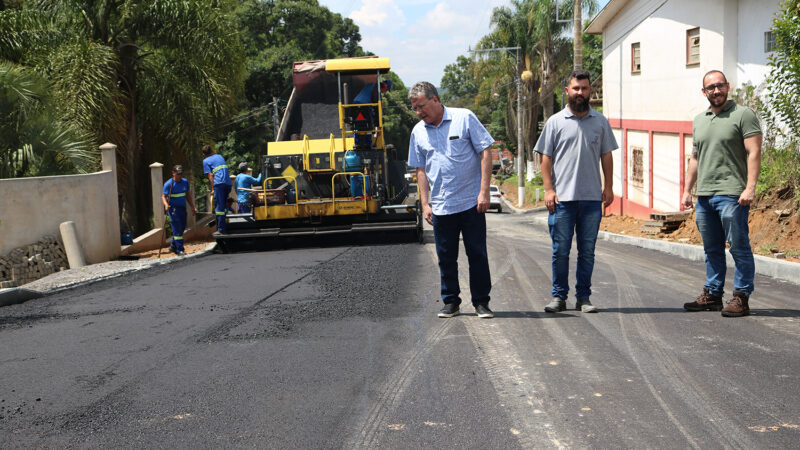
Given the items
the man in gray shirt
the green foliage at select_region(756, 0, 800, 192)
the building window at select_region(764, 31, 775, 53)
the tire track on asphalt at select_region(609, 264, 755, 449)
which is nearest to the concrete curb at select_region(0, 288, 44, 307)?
the man in gray shirt

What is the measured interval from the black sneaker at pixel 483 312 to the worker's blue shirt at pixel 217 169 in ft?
31.3

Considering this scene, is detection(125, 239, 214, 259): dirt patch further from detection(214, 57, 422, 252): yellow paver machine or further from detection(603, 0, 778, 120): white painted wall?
detection(603, 0, 778, 120): white painted wall

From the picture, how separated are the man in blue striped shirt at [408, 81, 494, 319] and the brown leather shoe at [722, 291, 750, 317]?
1840mm

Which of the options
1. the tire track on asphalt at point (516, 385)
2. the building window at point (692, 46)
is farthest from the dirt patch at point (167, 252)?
the building window at point (692, 46)

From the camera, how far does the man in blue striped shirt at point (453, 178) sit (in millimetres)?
6141

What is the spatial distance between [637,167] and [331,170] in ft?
45.4

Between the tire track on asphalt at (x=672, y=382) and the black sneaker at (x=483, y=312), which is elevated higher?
the black sneaker at (x=483, y=312)

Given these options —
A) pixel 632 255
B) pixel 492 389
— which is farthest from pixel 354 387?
pixel 632 255

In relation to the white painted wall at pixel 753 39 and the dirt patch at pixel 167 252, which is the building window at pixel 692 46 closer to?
the white painted wall at pixel 753 39

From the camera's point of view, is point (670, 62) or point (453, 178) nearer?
point (453, 178)

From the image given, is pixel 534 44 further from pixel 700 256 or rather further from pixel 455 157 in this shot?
pixel 455 157

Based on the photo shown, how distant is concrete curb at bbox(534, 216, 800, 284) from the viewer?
28.1ft

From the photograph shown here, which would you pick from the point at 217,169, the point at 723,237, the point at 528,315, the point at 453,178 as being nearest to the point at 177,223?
the point at 217,169

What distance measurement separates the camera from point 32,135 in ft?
47.2
